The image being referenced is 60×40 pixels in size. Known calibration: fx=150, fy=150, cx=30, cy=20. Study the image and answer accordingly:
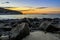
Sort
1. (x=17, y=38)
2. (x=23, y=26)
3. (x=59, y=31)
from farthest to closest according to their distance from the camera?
(x=59, y=31), (x=23, y=26), (x=17, y=38)

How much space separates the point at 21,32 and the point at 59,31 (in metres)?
3.20

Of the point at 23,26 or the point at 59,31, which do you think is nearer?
the point at 23,26

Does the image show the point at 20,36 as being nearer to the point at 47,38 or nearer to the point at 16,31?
the point at 16,31

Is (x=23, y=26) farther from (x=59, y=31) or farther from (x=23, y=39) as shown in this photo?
(x=59, y=31)

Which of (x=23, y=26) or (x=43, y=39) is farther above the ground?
(x=23, y=26)

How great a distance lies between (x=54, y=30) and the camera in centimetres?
994

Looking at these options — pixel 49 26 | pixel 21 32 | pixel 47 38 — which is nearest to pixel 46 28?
pixel 49 26

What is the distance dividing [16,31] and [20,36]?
1.23ft

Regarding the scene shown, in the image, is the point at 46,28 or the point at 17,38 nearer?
the point at 17,38

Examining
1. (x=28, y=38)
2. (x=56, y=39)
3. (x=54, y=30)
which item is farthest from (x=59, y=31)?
(x=28, y=38)

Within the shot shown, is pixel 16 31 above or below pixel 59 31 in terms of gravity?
above

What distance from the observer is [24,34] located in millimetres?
7906

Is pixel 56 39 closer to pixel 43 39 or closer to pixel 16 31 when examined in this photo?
pixel 43 39

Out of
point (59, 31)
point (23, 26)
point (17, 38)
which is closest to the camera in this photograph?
point (17, 38)
